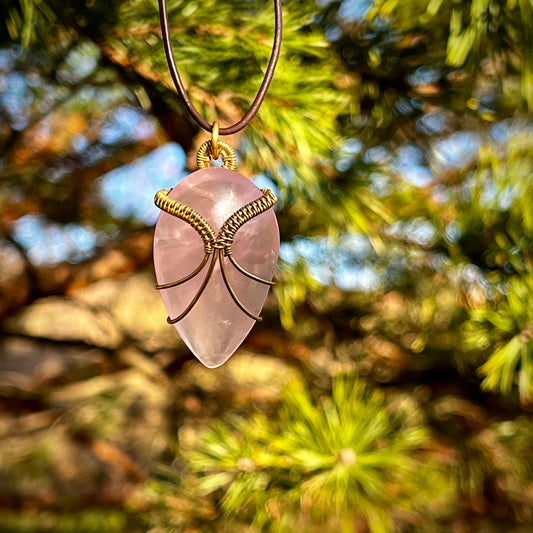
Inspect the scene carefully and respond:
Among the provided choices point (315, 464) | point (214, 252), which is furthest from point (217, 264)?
point (315, 464)

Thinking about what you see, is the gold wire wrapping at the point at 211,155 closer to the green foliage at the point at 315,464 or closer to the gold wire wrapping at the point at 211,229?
the gold wire wrapping at the point at 211,229

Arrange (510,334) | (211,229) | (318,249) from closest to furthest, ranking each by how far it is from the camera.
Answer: (211,229)
(510,334)
(318,249)

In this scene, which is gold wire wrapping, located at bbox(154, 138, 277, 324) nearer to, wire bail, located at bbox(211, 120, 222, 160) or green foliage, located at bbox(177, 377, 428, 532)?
wire bail, located at bbox(211, 120, 222, 160)

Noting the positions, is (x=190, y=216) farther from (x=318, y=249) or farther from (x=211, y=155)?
(x=318, y=249)

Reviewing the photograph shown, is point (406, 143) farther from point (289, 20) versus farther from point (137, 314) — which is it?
point (137, 314)

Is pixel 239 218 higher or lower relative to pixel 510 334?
higher

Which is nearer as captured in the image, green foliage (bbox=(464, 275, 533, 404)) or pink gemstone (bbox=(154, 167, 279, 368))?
pink gemstone (bbox=(154, 167, 279, 368))

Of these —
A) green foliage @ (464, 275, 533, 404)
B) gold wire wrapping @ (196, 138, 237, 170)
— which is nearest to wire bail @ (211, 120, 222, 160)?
gold wire wrapping @ (196, 138, 237, 170)

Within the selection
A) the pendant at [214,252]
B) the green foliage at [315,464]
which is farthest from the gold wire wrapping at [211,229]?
the green foliage at [315,464]
